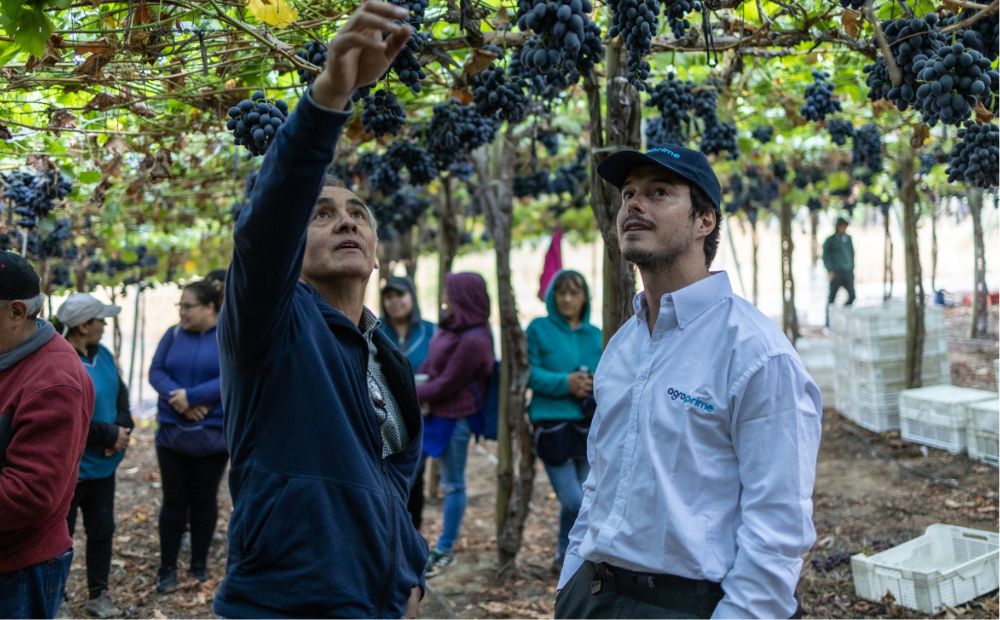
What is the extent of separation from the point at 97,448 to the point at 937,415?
23.5ft

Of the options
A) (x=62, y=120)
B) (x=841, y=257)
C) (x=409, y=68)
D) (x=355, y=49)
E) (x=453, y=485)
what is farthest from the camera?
(x=841, y=257)

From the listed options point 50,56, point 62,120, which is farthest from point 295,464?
point 62,120

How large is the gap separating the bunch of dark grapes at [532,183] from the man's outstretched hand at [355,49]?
632 centimetres

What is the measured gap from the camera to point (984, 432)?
24.6 ft

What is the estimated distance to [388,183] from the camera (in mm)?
5398

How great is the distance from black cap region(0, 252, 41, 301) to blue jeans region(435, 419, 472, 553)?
360cm

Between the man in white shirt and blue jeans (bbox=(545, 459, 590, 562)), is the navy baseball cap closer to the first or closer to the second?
the man in white shirt

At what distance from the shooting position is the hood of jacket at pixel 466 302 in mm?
5918

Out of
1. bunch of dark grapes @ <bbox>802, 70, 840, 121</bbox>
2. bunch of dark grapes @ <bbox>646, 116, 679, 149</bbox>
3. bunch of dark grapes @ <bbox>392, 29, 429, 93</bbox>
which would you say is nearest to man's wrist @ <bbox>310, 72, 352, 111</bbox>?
bunch of dark grapes @ <bbox>392, 29, 429, 93</bbox>

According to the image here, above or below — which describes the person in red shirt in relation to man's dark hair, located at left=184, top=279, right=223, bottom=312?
below

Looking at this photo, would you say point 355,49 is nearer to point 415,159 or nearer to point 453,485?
point 415,159

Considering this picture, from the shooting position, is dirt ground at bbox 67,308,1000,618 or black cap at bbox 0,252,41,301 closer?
black cap at bbox 0,252,41,301

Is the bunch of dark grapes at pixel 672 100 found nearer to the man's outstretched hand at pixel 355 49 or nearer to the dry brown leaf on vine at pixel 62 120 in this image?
the man's outstretched hand at pixel 355 49

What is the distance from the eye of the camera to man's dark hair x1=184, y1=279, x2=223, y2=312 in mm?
5379
